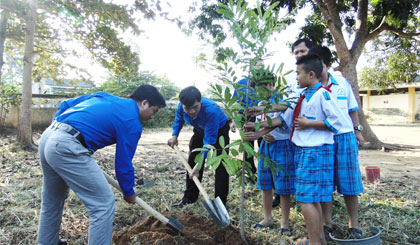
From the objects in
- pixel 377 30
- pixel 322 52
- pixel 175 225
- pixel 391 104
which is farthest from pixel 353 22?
pixel 391 104

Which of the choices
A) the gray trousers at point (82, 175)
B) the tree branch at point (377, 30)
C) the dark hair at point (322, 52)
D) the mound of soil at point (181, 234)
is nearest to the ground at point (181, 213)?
the mound of soil at point (181, 234)

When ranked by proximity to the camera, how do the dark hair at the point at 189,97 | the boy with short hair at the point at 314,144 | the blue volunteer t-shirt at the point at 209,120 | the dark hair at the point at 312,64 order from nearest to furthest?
the boy with short hair at the point at 314,144
the dark hair at the point at 312,64
the dark hair at the point at 189,97
the blue volunteer t-shirt at the point at 209,120

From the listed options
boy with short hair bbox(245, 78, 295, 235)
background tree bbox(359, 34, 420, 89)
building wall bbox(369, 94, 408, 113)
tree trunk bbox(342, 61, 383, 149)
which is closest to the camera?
boy with short hair bbox(245, 78, 295, 235)

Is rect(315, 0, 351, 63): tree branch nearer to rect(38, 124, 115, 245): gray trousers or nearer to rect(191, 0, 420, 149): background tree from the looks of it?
rect(191, 0, 420, 149): background tree

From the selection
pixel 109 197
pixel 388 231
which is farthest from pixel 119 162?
pixel 388 231

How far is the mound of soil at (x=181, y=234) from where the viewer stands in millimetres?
2246

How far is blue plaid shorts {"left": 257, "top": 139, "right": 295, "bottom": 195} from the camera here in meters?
2.45

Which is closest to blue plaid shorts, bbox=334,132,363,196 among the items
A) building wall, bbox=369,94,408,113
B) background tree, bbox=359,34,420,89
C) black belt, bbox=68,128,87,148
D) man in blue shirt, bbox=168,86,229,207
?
man in blue shirt, bbox=168,86,229,207

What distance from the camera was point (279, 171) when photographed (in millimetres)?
2490

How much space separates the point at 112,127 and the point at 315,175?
154cm

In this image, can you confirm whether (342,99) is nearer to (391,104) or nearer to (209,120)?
(209,120)

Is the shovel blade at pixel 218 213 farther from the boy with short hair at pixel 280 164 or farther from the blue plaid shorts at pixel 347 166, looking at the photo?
the blue plaid shorts at pixel 347 166

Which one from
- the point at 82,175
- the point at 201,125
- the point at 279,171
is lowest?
the point at 279,171

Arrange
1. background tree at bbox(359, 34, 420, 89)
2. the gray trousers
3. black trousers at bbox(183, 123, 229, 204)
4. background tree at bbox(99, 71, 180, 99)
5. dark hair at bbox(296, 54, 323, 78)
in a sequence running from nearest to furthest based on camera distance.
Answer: the gray trousers, dark hair at bbox(296, 54, 323, 78), black trousers at bbox(183, 123, 229, 204), background tree at bbox(359, 34, 420, 89), background tree at bbox(99, 71, 180, 99)
